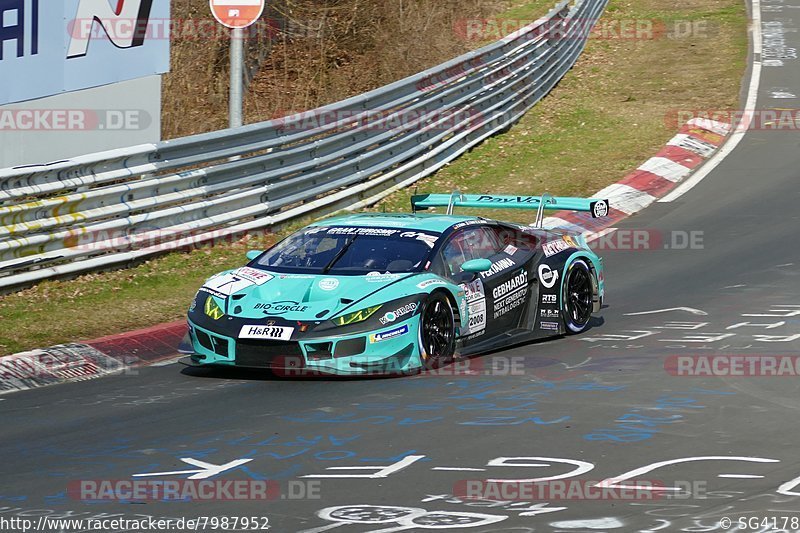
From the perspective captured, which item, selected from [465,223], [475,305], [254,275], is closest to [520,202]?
[465,223]

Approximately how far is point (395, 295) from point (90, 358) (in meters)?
2.69

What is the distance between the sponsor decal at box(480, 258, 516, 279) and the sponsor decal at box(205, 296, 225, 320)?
2.33 metres

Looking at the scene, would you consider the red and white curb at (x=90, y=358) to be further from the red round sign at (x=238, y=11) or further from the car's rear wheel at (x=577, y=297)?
the red round sign at (x=238, y=11)

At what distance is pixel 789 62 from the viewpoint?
1046 inches

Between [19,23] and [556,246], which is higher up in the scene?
[19,23]

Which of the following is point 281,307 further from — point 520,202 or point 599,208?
point 599,208

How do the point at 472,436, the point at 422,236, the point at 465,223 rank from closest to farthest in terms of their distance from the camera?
1. the point at 472,436
2. the point at 422,236
3. the point at 465,223

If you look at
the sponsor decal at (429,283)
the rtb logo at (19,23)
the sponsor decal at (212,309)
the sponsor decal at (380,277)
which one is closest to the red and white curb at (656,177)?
the sponsor decal at (429,283)

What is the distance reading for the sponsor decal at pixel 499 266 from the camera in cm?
1128

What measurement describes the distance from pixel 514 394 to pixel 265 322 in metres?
1.98

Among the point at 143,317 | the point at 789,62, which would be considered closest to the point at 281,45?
the point at 789,62

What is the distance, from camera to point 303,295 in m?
10.3

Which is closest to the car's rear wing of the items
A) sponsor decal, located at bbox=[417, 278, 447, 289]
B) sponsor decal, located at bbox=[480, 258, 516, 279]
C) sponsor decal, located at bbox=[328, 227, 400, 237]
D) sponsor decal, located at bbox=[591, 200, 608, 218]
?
sponsor decal, located at bbox=[591, 200, 608, 218]

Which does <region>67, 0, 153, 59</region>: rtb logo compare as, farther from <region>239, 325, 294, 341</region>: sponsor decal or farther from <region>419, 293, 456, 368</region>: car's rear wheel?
<region>419, 293, 456, 368</region>: car's rear wheel
